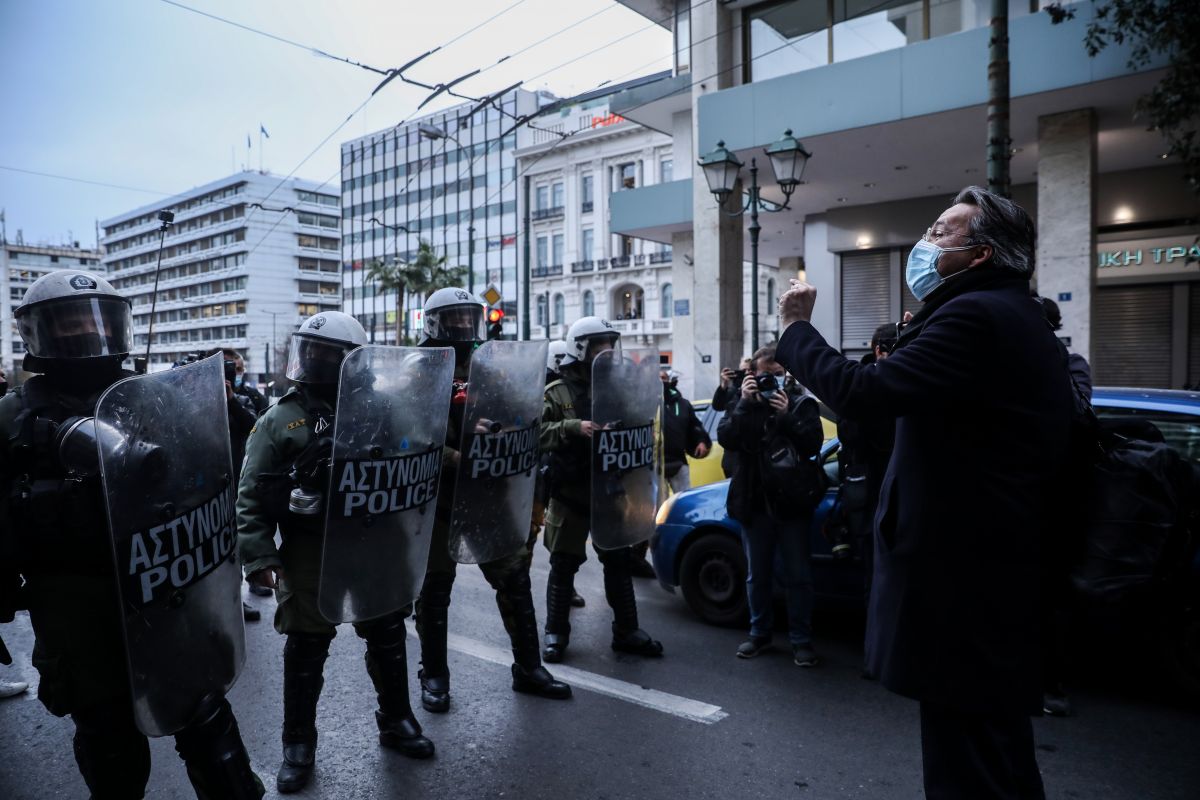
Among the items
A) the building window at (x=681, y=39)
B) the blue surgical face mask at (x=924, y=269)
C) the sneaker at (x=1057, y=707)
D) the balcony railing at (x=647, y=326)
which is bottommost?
the sneaker at (x=1057, y=707)

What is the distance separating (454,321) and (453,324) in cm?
2

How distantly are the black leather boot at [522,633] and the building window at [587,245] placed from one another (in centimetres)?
5020

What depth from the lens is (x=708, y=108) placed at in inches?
538

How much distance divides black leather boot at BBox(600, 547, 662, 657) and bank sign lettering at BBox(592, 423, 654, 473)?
21.8 inches

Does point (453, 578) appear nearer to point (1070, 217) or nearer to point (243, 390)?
point (243, 390)

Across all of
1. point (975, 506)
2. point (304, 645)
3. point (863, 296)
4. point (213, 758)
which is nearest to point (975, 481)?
point (975, 506)

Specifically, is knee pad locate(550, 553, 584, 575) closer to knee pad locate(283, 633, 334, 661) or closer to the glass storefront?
knee pad locate(283, 633, 334, 661)

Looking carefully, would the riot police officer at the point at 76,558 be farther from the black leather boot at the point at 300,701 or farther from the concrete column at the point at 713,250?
the concrete column at the point at 713,250

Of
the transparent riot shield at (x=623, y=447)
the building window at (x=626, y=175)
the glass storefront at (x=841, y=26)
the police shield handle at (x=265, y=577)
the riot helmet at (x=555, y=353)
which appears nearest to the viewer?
the police shield handle at (x=265, y=577)

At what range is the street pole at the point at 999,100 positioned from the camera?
6.16m

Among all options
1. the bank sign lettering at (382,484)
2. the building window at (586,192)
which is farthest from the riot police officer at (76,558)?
the building window at (586,192)

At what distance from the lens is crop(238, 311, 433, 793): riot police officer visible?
3045 millimetres

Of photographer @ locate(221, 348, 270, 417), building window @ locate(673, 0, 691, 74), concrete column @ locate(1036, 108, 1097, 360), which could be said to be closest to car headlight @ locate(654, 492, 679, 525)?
photographer @ locate(221, 348, 270, 417)

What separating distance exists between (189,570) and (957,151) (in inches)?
542
